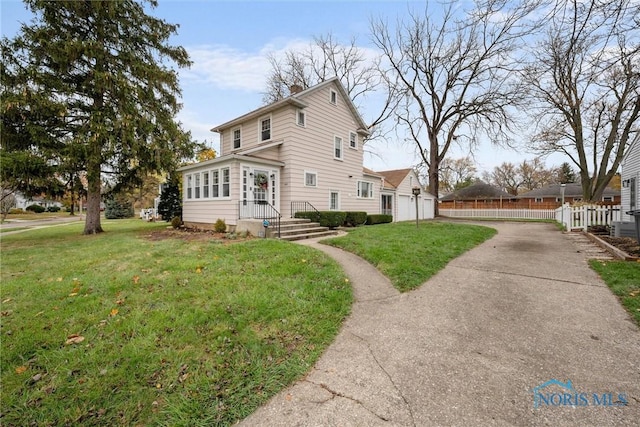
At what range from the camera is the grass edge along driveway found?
2.22 meters

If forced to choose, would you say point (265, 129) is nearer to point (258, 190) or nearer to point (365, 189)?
point (258, 190)

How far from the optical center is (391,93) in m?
24.8

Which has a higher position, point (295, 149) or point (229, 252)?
point (295, 149)

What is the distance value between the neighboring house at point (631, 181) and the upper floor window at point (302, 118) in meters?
14.1

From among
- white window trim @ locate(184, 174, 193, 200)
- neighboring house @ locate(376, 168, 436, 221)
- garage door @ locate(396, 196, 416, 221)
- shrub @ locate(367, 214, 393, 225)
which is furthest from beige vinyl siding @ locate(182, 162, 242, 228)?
garage door @ locate(396, 196, 416, 221)

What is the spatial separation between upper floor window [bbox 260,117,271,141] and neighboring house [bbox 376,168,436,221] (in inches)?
385

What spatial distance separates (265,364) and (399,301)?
2.41 meters

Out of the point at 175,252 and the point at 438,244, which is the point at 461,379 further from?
the point at 175,252

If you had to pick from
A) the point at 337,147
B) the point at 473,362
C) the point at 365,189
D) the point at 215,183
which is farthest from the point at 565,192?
the point at 473,362

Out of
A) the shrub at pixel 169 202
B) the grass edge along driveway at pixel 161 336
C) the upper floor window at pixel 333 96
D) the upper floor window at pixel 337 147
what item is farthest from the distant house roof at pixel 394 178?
the grass edge along driveway at pixel 161 336

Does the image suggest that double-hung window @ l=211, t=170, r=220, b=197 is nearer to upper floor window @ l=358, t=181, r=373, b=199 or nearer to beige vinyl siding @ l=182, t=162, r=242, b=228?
beige vinyl siding @ l=182, t=162, r=242, b=228

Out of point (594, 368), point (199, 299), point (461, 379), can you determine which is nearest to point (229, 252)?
point (199, 299)

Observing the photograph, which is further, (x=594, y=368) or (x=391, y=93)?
(x=391, y=93)

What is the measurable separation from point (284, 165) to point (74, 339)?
1083cm
